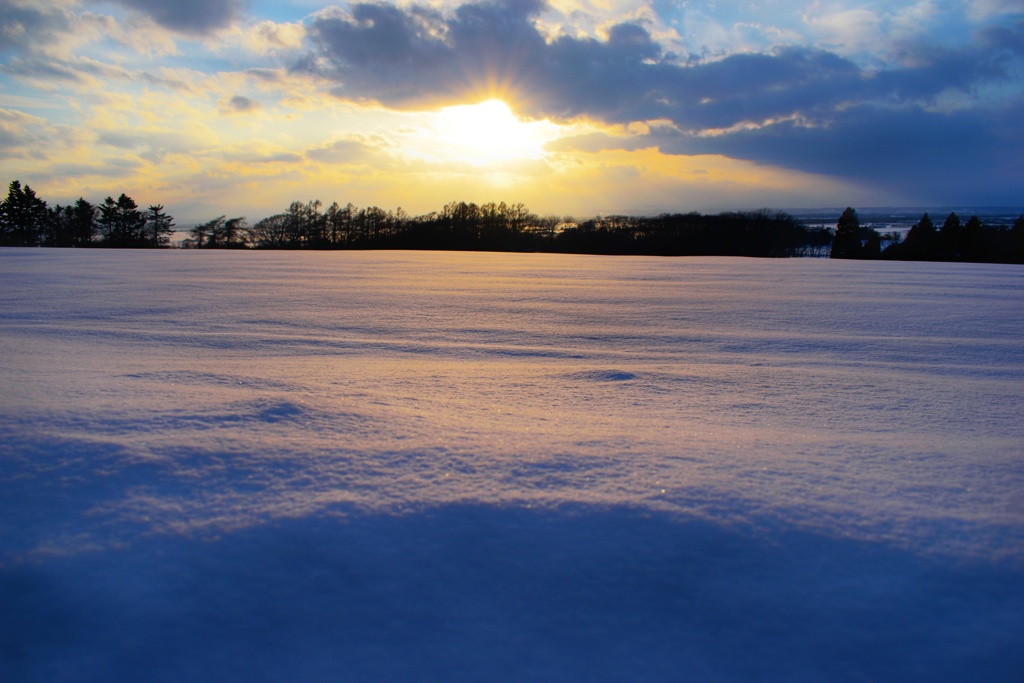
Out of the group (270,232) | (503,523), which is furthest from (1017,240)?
(270,232)

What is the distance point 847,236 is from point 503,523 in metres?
28.0

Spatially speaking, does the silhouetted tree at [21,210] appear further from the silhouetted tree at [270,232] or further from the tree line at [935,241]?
the tree line at [935,241]

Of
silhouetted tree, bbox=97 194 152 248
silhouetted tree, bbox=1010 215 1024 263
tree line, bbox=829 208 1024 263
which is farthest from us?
Answer: silhouetted tree, bbox=97 194 152 248

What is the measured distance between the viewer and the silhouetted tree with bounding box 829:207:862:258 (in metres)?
24.3

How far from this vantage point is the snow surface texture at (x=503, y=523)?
118cm

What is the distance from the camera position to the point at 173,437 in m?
1.93

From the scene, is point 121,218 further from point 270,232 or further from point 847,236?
point 847,236

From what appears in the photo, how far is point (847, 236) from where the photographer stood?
24609mm

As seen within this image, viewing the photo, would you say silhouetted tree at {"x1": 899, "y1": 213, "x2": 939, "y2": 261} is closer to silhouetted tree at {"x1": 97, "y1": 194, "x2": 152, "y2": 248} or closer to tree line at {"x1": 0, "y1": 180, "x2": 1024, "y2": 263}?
tree line at {"x1": 0, "y1": 180, "x2": 1024, "y2": 263}

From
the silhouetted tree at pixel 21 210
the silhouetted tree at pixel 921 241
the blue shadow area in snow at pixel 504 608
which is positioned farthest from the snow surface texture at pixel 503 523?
the silhouetted tree at pixel 21 210

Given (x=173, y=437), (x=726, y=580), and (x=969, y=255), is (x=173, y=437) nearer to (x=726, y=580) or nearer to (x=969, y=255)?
(x=726, y=580)

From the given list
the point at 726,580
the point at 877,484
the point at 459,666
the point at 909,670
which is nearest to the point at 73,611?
the point at 459,666

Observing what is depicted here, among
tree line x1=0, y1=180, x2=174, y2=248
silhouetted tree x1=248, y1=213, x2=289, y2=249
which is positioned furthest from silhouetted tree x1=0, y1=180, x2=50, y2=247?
silhouetted tree x1=248, y1=213, x2=289, y2=249

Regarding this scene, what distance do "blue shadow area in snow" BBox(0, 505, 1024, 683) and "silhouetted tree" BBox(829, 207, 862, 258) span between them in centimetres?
2704
